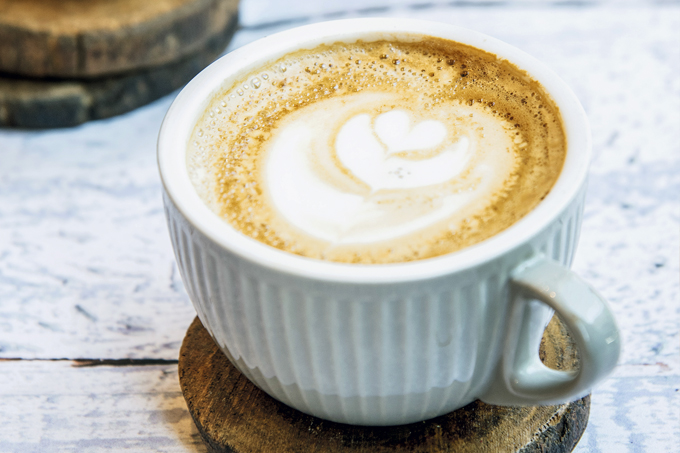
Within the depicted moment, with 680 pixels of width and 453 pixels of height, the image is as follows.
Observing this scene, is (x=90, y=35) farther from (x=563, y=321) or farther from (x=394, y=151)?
(x=563, y=321)

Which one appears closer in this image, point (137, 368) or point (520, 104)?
point (520, 104)

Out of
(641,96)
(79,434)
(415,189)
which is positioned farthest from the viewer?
(641,96)

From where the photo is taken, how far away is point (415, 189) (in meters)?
0.58

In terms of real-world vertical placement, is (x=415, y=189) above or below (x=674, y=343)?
above

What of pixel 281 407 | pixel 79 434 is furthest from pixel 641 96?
pixel 79 434

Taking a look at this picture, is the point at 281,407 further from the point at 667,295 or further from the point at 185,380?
the point at 667,295

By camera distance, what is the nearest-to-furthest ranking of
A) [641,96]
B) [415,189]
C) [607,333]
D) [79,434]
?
1. [607,333]
2. [415,189]
3. [79,434]
4. [641,96]

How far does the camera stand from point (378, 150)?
627 millimetres

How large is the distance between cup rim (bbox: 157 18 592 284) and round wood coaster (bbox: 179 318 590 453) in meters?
0.20

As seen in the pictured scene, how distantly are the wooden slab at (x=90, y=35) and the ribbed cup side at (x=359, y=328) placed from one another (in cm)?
61

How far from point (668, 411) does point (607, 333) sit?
29cm

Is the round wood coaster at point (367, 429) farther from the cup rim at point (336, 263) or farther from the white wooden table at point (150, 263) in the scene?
the cup rim at point (336, 263)

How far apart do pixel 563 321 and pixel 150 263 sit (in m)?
0.57

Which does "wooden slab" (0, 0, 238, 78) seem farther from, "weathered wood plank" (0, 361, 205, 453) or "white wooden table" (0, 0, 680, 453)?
"weathered wood plank" (0, 361, 205, 453)
